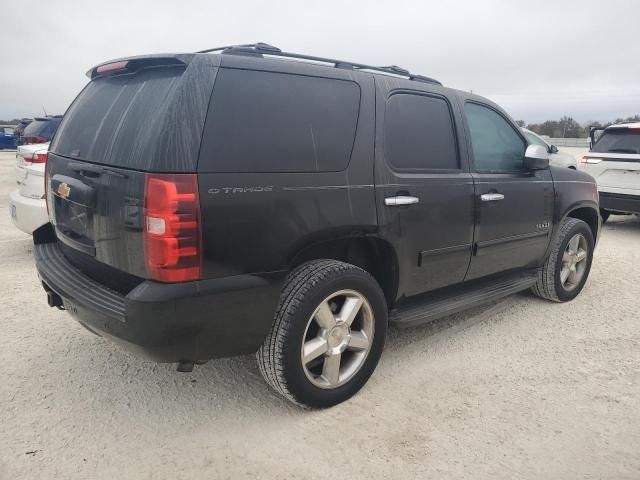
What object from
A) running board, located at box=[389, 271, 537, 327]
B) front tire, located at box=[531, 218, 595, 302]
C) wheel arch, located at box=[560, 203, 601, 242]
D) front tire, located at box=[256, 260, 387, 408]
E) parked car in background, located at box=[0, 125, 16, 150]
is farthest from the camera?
parked car in background, located at box=[0, 125, 16, 150]

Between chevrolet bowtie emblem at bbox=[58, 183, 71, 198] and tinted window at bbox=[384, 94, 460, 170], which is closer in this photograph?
chevrolet bowtie emblem at bbox=[58, 183, 71, 198]

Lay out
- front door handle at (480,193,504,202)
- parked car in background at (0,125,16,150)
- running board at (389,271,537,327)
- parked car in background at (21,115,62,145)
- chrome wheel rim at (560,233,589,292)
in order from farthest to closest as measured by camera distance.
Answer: parked car in background at (0,125,16,150), parked car in background at (21,115,62,145), chrome wheel rim at (560,233,589,292), front door handle at (480,193,504,202), running board at (389,271,537,327)

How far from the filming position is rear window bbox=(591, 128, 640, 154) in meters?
7.78

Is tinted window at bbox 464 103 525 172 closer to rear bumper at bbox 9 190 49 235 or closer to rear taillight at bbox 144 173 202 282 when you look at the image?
rear taillight at bbox 144 173 202 282

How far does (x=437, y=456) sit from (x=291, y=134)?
1.72m

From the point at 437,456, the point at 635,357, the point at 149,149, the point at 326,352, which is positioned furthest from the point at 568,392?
the point at 149,149

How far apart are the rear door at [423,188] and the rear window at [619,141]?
229 inches

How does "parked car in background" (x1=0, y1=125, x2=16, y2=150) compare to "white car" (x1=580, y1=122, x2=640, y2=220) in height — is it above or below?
above

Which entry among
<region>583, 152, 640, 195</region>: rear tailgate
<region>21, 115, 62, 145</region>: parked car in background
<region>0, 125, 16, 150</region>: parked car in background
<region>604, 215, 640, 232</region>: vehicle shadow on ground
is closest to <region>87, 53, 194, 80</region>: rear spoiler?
<region>21, 115, 62, 145</region>: parked car in background

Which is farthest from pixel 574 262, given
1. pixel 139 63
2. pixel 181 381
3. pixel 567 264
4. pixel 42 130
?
pixel 42 130

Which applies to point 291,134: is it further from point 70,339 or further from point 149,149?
point 70,339

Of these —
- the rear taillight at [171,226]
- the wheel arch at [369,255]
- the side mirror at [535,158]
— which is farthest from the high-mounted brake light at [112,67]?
the side mirror at [535,158]

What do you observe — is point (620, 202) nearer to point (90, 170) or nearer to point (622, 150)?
point (622, 150)

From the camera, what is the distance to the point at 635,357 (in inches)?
137
